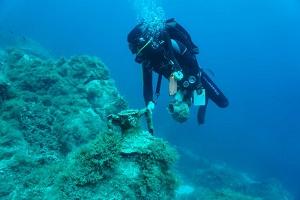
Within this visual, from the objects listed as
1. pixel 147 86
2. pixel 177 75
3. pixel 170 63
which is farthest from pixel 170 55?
pixel 147 86

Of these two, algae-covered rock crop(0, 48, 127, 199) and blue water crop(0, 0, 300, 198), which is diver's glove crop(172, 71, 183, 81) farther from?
blue water crop(0, 0, 300, 198)

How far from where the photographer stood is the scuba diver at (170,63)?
18.8 ft

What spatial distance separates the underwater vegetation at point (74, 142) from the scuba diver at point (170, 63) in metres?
1.44

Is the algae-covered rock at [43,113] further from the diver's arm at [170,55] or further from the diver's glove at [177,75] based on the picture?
the diver's arm at [170,55]

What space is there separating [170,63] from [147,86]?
700mm

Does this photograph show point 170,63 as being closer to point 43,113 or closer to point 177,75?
point 177,75

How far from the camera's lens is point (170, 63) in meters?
5.86

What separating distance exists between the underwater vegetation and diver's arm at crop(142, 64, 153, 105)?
3.64ft

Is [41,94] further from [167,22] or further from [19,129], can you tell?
[167,22]

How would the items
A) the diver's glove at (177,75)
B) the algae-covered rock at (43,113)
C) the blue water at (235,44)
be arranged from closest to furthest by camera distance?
the algae-covered rock at (43,113) → the diver's glove at (177,75) → the blue water at (235,44)

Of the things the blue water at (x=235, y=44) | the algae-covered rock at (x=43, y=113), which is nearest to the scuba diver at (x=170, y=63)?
the algae-covered rock at (x=43, y=113)

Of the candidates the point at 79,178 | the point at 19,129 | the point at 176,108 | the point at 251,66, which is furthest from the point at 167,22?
the point at 251,66

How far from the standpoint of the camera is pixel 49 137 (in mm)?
5953

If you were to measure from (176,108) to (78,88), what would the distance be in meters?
4.18
